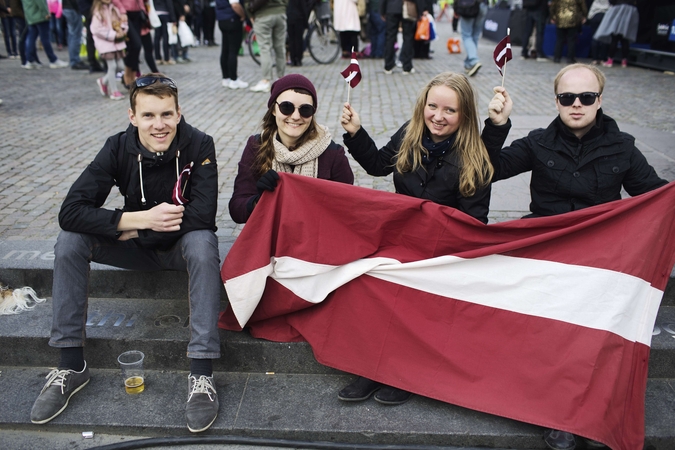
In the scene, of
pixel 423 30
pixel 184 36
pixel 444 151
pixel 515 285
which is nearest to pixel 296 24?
pixel 423 30

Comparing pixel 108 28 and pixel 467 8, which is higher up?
pixel 467 8

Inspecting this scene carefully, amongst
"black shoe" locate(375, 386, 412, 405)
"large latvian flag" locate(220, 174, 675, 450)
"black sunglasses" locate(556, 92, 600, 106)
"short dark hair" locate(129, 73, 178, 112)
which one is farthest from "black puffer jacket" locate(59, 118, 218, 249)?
"black sunglasses" locate(556, 92, 600, 106)

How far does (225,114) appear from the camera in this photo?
8.88 metres

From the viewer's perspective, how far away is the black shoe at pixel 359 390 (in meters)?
3.32

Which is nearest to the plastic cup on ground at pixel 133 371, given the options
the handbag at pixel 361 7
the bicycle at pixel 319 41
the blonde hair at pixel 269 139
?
the blonde hair at pixel 269 139

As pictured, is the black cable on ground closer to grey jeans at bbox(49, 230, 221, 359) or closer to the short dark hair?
grey jeans at bbox(49, 230, 221, 359)

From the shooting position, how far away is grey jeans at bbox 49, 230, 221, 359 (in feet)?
10.8

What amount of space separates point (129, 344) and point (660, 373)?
2837 millimetres

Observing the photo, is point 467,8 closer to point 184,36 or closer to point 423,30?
point 423,30

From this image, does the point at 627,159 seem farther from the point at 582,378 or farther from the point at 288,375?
the point at 288,375

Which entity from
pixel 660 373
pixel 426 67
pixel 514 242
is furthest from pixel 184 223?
pixel 426 67

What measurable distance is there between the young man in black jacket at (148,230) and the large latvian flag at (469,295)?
0.23m

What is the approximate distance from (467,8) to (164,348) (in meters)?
10.4

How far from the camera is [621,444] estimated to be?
2.94 meters
